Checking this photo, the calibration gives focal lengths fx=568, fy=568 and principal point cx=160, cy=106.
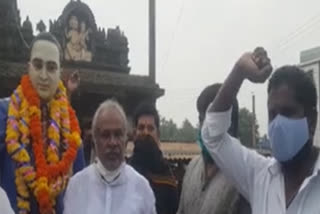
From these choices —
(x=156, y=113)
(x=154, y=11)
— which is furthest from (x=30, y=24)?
(x=156, y=113)

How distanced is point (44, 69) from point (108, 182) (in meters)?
0.85

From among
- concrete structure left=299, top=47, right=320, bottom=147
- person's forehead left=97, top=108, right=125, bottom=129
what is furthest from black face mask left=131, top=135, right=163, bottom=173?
concrete structure left=299, top=47, right=320, bottom=147

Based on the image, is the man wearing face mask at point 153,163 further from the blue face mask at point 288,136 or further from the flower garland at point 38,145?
the blue face mask at point 288,136

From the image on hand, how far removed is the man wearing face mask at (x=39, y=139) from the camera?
10.5ft

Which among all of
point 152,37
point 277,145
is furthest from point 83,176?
point 152,37

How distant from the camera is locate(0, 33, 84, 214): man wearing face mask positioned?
321cm

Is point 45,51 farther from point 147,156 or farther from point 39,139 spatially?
point 147,156

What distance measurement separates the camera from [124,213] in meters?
2.95

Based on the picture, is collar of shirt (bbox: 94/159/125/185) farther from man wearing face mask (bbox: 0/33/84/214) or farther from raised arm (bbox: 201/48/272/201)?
raised arm (bbox: 201/48/272/201)

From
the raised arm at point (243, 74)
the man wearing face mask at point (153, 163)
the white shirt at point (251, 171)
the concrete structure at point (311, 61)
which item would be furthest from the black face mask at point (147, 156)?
the concrete structure at point (311, 61)

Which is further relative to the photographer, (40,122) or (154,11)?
(154,11)

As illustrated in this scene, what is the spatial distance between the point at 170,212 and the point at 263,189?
157 centimetres

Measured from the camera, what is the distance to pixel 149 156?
12.7ft

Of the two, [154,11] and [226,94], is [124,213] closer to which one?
[226,94]
